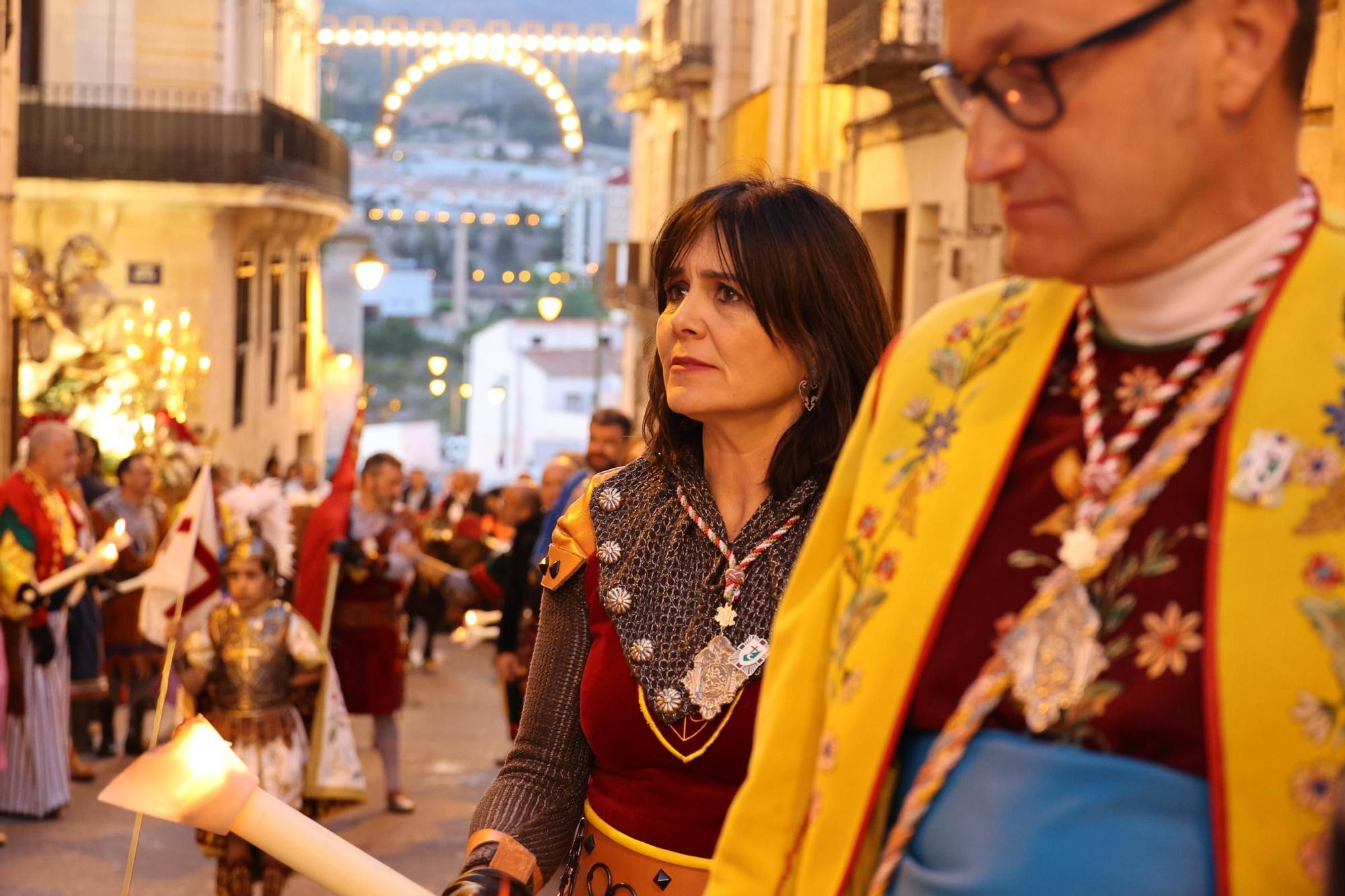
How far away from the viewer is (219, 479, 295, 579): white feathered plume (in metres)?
9.59

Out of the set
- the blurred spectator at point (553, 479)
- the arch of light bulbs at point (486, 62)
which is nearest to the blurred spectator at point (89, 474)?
the blurred spectator at point (553, 479)

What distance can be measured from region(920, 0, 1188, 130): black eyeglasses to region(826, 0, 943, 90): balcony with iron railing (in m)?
10.1

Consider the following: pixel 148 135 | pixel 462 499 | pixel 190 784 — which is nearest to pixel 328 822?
pixel 190 784

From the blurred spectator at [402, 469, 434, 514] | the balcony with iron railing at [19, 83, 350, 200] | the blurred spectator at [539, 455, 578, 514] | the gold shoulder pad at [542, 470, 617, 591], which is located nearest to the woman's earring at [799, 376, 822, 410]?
the gold shoulder pad at [542, 470, 617, 591]

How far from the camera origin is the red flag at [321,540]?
988 cm

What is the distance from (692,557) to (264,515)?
7.17 m

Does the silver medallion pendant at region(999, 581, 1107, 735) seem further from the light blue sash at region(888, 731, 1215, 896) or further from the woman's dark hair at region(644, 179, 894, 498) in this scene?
the woman's dark hair at region(644, 179, 894, 498)

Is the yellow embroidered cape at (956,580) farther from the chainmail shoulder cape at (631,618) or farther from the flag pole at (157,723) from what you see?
the flag pole at (157,723)

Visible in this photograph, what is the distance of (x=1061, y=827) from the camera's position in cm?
160

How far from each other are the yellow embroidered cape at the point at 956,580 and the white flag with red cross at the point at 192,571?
7.07 meters

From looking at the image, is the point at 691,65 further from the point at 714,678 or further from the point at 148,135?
the point at 714,678

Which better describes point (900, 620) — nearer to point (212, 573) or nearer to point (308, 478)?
point (212, 573)

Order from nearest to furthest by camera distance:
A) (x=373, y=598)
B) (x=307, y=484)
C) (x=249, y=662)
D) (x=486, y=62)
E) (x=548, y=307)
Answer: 1. (x=249, y=662)
2. (x=373, y=598)
3. (x=307, y=484)
4. (x=486, y=62)
5. (x=548, y=307)

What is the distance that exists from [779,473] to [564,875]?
70cm
